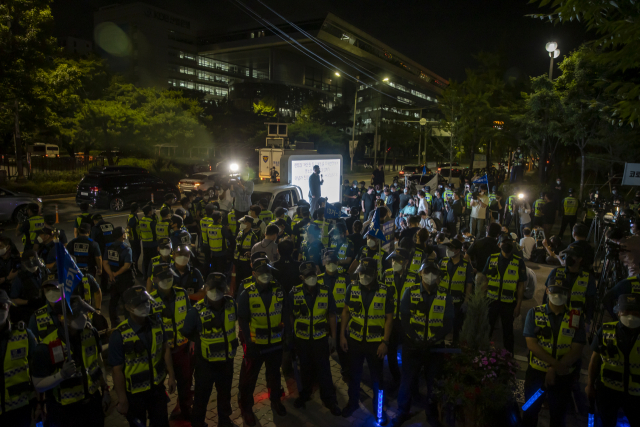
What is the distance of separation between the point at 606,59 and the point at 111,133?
103 feet

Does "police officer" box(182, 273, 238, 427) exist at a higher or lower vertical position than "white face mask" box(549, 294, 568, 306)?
lower

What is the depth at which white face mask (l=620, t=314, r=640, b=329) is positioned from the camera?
404 cm

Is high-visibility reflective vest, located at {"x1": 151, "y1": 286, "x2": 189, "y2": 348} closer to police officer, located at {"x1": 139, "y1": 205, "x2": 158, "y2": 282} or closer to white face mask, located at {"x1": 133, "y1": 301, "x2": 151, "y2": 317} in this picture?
white face mask, located at {"x1": 133, "y1": 301, "x2": 151, "y2": 317}

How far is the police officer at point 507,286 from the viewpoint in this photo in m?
6.09

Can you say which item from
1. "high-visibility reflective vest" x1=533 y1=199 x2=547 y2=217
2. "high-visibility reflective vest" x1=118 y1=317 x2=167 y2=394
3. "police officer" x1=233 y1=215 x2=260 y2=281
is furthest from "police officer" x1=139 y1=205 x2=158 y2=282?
"high-visibility reflective vest" x1=533 y1=199 x2=547 y2=217

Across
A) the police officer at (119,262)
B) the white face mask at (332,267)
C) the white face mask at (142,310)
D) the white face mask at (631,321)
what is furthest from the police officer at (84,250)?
the white face mask at (631,321)

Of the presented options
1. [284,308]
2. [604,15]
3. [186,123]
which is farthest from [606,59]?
[186,123]

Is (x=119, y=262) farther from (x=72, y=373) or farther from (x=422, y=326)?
(x=422, y=326)

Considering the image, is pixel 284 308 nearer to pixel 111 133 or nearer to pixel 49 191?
pixel 49 191

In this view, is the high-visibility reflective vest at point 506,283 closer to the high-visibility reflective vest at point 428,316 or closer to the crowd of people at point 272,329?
the crowd of people at point 272,329

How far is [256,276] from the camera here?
4.86 metres

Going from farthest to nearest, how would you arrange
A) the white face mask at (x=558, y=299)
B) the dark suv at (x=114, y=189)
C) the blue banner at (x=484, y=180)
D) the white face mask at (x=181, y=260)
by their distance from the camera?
the dark suv at (x=114, y=189) < the blue banner at (x=484, y=180) < the white face mask at (x=181, y=260) < the white face mask at (x=558, y=299)

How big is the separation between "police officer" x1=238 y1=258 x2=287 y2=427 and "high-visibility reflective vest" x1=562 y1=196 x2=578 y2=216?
39.7 ft

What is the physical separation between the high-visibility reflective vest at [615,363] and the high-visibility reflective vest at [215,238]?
6359 millimetres
